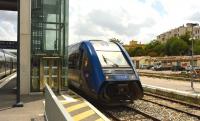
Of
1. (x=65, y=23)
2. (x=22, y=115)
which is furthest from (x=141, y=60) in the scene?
(x=22, y=115)

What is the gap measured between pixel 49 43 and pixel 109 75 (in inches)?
251

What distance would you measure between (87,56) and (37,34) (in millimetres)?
4661

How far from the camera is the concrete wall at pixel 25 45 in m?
21.4

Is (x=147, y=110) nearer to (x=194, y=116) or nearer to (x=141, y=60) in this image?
(x=194, y=116)

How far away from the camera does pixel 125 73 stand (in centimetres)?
1739

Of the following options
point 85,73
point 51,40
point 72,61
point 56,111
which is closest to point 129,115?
point 85,73

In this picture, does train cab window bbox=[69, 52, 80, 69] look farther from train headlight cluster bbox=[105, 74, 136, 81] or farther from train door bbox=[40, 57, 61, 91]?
train headlight cluster bbox=[105, 74, 136, 81]

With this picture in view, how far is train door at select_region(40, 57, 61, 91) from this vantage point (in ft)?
71.4

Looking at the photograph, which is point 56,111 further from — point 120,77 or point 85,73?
point 85,73

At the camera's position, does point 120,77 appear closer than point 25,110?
No

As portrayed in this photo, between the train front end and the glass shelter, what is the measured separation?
4.47 m

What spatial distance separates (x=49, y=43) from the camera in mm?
22391

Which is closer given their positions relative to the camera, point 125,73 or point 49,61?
point 125,73

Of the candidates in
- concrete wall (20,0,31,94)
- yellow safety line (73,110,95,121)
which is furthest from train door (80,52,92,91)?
concrete wall (20,0,31,94)
